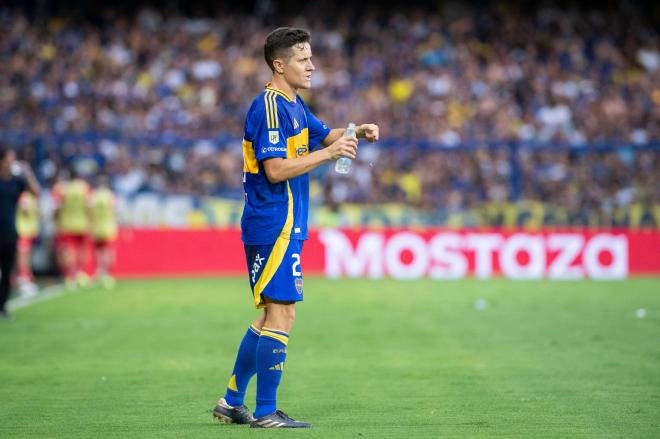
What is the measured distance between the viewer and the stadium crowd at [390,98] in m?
23.8

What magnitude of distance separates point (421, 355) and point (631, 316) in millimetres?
4879

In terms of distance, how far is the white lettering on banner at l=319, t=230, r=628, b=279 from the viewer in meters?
23.2

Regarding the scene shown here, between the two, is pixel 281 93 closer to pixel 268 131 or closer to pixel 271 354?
pixel 268 131

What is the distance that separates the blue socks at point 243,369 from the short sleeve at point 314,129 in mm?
1371

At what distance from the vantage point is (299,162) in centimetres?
648

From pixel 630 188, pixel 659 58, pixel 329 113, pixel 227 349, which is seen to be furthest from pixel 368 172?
pixel 227 349

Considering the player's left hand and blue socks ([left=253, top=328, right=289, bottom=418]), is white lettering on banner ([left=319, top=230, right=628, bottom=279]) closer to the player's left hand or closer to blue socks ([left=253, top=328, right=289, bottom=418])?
the player's left hand

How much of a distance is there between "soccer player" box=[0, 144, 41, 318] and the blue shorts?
29.2 feet

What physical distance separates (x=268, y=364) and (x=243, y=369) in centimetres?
37

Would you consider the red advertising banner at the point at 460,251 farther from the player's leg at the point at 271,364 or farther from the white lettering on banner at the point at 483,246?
the player's leg at the point at 271,364

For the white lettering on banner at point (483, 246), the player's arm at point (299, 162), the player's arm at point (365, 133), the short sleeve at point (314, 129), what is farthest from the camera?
the white lettering on banner at point (483, 246)

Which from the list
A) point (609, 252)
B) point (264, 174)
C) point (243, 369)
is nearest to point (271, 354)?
point (243, 369)

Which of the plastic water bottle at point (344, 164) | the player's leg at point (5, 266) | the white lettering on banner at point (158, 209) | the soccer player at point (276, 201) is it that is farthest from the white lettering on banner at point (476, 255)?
the plastic water bottle at point (344, 164)

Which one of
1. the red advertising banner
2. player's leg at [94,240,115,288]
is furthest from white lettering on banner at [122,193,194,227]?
player's leg at [94,240,115,288]
